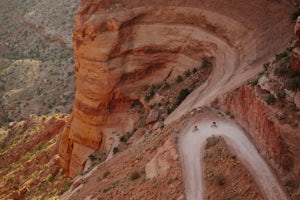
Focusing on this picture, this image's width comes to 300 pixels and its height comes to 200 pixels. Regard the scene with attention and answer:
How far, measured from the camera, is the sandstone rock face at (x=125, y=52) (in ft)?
148

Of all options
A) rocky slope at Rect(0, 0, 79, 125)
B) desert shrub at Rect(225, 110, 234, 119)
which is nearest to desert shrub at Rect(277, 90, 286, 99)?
desert shrub at Rect(225, 110, 234, 119)

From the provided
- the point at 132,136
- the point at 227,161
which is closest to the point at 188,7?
the point at 132,136

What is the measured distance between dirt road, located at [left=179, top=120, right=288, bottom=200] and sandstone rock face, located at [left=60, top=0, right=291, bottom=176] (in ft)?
44.4

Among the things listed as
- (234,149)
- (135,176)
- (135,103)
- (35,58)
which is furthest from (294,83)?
(35,58)

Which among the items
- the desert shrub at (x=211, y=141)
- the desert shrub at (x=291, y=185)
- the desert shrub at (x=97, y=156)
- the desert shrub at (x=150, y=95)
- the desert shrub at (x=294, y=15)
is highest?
the desert shrub at (x=294, y=15)

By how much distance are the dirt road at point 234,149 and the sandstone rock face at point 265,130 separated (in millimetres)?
536

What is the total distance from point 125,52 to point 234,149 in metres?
21.0

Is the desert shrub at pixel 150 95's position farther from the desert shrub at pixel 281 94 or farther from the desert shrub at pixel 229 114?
the desert shrub at pixel 281 94

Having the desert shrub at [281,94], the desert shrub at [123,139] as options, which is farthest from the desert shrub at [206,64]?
the desert shrub at [281,94]

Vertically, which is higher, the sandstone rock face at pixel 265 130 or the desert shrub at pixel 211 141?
the sandstone rock face at pixel 265 130

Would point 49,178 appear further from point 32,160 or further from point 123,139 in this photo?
point 123,139

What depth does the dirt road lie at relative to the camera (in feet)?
82.8

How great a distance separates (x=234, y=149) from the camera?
28.4 m

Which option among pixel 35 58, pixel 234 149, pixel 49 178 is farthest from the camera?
pixel 35 58
